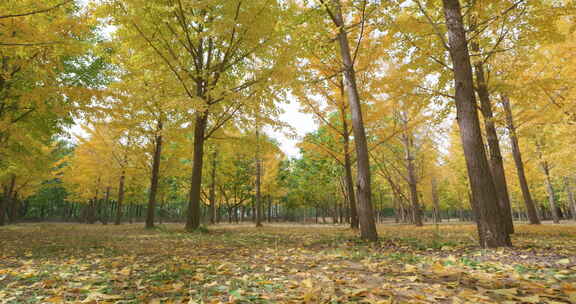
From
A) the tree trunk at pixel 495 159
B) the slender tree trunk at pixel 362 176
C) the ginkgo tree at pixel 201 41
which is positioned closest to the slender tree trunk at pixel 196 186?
the ginkgo tree at pixel 201 41

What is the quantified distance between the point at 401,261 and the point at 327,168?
1858 cm

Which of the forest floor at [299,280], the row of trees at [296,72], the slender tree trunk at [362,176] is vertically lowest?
the forest floor at [299,280]

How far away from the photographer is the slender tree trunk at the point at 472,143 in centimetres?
424

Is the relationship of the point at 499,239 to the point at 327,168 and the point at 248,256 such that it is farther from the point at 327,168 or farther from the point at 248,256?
the point at 327,168

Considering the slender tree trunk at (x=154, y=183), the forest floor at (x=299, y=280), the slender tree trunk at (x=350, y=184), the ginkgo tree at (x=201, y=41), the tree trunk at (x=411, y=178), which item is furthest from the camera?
the tree trunk at (x=411, y=178)

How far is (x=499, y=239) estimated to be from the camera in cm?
421

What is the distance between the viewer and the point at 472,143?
4.46m

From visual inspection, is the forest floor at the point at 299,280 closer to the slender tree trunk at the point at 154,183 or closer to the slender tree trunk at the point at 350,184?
the slender tree trunk at the point at 350,184

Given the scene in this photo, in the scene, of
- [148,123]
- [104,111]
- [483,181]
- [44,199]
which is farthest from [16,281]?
[44,199]

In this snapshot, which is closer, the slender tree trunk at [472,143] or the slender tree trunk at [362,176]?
the slender tree trunk at [472,143]

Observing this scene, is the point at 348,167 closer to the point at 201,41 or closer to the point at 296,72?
the point at 296,72

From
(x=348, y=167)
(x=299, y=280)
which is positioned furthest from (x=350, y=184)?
(x=299, y=280)

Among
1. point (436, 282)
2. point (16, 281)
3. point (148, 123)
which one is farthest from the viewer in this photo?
point (148, 123)

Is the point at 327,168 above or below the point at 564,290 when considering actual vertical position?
above
